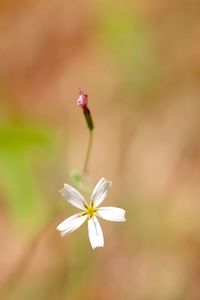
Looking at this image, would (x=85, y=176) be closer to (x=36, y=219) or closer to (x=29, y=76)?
(x=36, y=219)

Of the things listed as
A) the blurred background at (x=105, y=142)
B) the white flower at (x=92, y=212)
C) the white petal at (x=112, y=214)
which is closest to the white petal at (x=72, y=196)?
the white flower at (x=92, y=212)

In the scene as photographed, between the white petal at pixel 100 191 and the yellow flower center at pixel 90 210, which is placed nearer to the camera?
the white petal at pixel 100 191

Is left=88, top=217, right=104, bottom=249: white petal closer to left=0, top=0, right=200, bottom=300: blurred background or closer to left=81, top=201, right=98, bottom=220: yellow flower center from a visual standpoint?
left=81, top=201, right=98, bottom=220: yellow flower center

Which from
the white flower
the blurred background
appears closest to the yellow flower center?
the white flower

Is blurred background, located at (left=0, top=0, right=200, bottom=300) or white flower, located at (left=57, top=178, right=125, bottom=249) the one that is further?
blurred background, located at (left=0, top=0, right=200, bottom=300)

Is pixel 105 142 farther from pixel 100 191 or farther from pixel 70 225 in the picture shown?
pixel 70 225

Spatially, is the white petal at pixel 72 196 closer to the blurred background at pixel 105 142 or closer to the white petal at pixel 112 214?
the white petal at pixel 112 214
